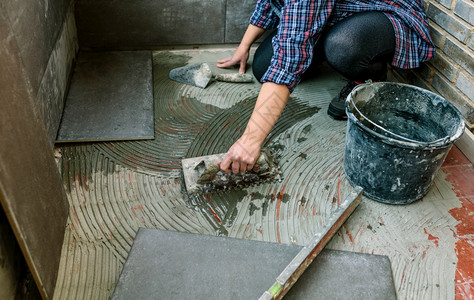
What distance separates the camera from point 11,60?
1122mm

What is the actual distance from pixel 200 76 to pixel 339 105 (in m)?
0.89

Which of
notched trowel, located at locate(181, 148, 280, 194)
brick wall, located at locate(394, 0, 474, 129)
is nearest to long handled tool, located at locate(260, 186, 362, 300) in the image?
notched trowel, located at locate(181, 148, 280, 194)

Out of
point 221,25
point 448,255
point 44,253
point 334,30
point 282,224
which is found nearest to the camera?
point 44,253

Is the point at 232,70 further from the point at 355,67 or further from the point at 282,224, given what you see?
the point at 282,224

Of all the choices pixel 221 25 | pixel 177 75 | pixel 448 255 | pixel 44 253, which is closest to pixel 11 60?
pixel 44 253

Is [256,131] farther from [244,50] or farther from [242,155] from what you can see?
[244,50]

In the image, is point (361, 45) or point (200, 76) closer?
point (361, 45)

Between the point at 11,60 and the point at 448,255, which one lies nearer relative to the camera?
the point at 11,60

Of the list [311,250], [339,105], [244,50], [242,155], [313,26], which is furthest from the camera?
[244,50]

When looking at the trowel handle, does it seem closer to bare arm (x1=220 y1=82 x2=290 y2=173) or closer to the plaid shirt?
the plaid shirt

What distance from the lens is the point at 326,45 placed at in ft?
6.62

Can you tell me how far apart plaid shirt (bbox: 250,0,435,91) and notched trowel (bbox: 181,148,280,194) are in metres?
0.38

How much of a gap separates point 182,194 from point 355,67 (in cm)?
109

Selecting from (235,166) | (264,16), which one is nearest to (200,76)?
(264,16)
